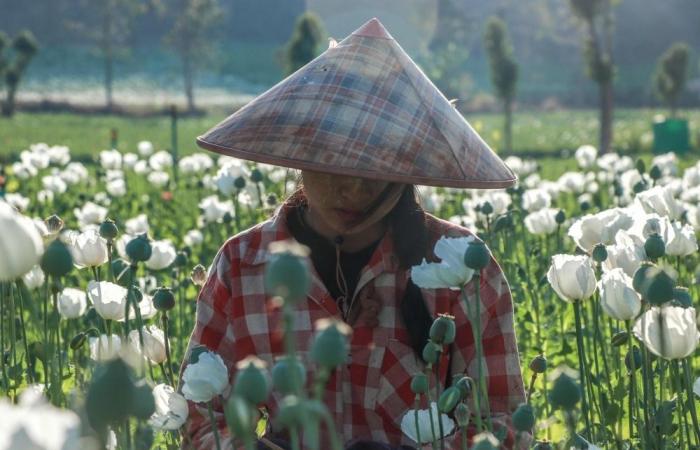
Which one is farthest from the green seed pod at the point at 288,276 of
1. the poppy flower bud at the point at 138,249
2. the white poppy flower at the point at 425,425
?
the poppy flower bud at the point at 138,249

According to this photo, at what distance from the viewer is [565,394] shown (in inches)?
56.4

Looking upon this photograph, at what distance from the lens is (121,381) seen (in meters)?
1.05

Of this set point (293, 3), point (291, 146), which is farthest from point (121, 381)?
point (293, 3)

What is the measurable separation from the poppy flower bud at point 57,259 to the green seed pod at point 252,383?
31 cm

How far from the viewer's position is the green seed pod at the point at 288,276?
3.48ft

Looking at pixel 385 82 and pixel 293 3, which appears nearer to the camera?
pixel 385 82

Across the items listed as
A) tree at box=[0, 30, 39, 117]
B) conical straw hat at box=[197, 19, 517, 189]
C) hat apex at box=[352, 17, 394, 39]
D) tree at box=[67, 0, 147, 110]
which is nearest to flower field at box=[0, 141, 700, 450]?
conical straw hat at box=[197, 19, 517, 189]

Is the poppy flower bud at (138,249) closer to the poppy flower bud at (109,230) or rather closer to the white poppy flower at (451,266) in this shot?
the poppy flower bud at (109,230)

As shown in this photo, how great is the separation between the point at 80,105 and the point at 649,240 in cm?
4278

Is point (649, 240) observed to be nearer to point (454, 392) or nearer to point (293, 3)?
point (454, 392)

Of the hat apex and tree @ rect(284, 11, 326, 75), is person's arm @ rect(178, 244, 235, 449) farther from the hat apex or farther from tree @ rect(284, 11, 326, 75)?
tree @ rect(284, 11, 326, 75)

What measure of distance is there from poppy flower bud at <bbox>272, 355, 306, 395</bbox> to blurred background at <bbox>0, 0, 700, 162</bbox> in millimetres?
29972

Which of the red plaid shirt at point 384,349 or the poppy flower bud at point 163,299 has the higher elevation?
the poppy flower bud at point 163,299

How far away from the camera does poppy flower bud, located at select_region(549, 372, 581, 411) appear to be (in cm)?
143
